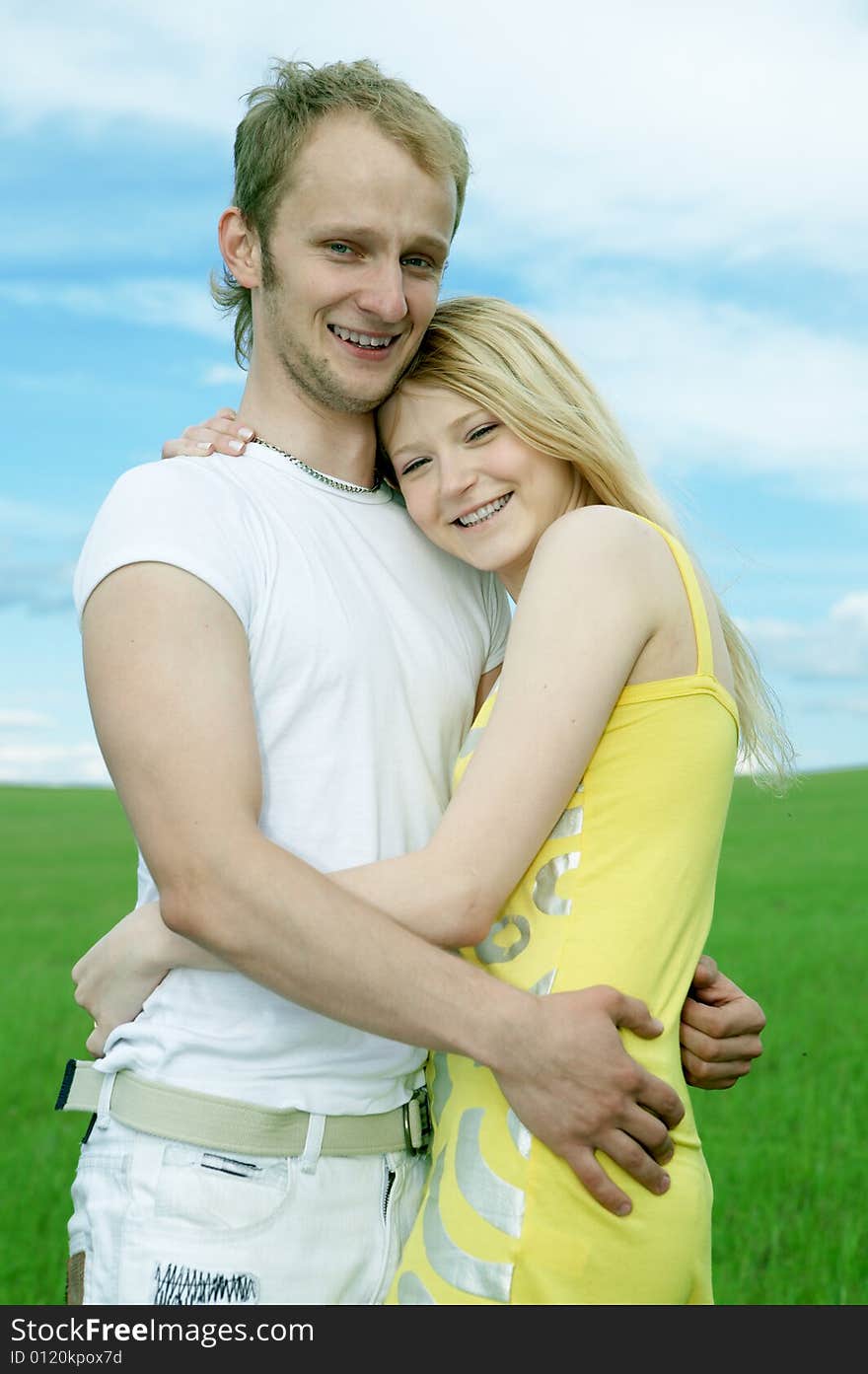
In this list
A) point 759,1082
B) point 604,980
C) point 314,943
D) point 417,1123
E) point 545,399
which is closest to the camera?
point 314,943

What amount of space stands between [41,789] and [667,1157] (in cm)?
3143

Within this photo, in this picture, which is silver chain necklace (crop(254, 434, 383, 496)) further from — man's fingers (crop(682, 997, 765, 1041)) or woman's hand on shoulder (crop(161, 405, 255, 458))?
man's fingers (crop(682, 997, 765, 1041))

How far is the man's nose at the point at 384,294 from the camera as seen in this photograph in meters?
2.82

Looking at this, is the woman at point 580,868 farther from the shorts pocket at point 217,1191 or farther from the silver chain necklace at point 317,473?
the silver chain necklace at point 317,473

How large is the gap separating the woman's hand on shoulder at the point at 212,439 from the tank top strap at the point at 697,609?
940mm

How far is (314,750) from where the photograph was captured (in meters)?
2.57

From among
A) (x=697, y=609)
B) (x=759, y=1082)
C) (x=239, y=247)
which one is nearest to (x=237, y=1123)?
(x=697, y=609)

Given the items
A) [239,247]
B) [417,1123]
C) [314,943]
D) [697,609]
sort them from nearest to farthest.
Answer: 1. [314,943]
2. [697,609]
3. [417,1123]
4. [239,247]

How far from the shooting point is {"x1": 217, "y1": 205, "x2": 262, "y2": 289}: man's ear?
3.11 meters

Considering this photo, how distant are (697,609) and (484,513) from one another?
1.97 ft

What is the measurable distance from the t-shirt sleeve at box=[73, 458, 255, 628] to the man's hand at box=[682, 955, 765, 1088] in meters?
1.17

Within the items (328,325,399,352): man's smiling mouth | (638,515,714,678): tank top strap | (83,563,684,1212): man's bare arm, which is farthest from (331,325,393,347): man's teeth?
(83,563,684,1212): man's bare arm

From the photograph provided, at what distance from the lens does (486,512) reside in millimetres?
2881

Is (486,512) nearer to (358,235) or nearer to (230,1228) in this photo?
(358,235)
